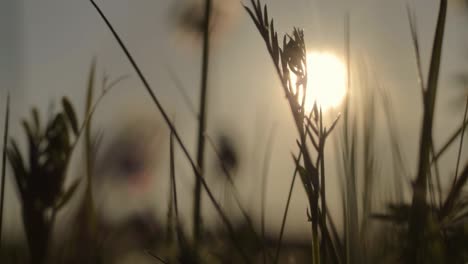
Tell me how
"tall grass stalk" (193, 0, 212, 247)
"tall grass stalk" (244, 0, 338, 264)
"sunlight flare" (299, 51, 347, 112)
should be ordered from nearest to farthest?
"tall grass stalk" (244, 0, 338, 264) → "sunlight flare" (299, 51, 347, 112) → "tall grass stalk" (193, 0, 212, 247)

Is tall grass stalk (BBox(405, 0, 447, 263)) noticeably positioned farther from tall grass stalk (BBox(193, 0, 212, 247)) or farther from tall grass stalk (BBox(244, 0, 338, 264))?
tall grass stalk (BBox(193, 0, 212, 247))

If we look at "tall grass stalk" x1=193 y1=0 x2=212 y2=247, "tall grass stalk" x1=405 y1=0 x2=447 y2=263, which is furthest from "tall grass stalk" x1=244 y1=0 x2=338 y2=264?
"tall grass stalk" x1=193 y1=0 x2=212 y2=247

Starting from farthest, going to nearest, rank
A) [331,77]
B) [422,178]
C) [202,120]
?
[202,120]
[331,77]
[422,178]

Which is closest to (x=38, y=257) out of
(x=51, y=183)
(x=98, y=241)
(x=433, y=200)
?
(x=51, y=183)

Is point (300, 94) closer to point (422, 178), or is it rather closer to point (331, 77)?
point (422, 178)

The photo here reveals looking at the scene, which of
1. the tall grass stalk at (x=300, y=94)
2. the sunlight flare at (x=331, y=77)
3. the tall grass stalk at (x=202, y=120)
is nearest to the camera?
the tall grass stalk at (x=300, y=94)

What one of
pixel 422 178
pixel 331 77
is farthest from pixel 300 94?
pixel 331 77

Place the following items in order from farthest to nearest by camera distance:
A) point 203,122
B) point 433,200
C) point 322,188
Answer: point 203,122 → point 433,200 → point 322,188

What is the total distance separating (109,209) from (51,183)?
0.35 m

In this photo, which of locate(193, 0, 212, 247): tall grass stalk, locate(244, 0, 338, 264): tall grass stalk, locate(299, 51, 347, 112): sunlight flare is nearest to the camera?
locate(244, 0, 338, 264): tall grass stalk

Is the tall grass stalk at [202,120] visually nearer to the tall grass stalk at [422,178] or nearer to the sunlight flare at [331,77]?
the sunlight flare at [331,77]

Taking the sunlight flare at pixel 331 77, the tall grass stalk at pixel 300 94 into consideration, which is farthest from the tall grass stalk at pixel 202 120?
the tall grass stalk at pixel 300 94

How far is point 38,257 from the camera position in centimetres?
52

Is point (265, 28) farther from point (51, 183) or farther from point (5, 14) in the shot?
point (5, 14)
